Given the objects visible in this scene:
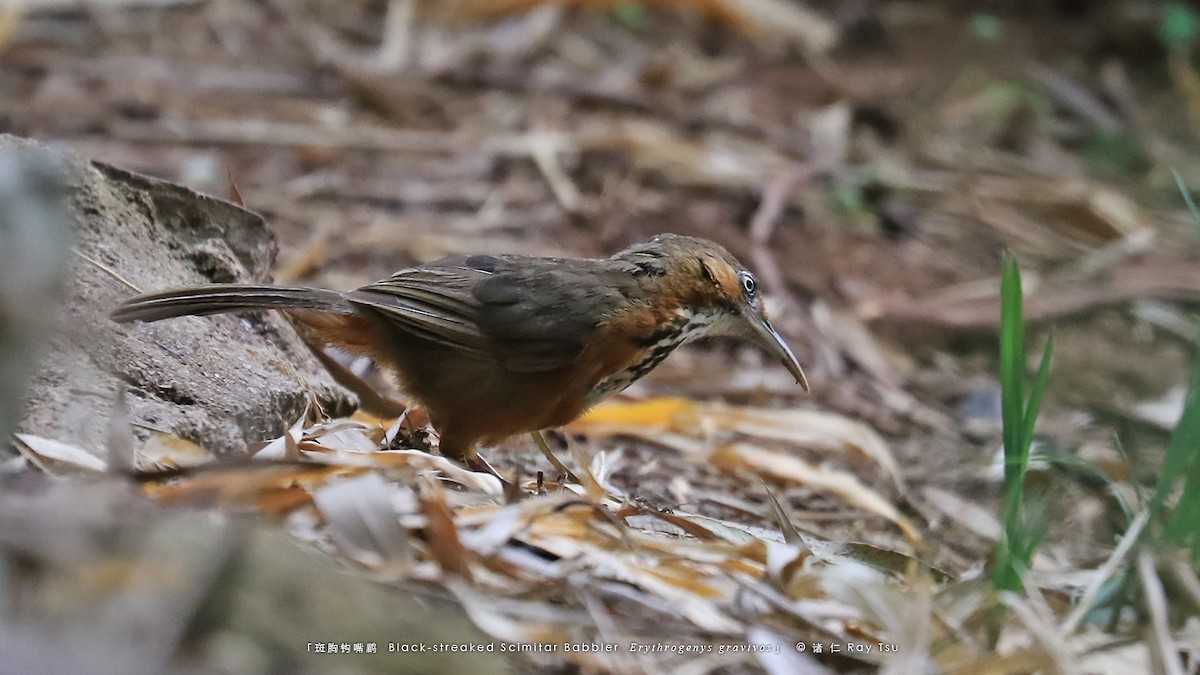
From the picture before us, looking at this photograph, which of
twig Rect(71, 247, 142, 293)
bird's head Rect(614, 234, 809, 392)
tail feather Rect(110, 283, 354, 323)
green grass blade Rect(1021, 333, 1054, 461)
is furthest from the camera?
bird's head Rect(614, 234, 809, 392)

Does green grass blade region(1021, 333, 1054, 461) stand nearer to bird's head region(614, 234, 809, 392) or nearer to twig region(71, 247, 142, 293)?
bird's head region(614, 234, 809, 392)

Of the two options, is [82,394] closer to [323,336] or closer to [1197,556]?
[323,336]

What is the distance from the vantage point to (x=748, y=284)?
394 centimetres

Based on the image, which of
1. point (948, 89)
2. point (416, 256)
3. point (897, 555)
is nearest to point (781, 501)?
point (897, 555)

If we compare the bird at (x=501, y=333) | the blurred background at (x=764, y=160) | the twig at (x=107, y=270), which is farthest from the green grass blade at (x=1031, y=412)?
the twig at (x=107, y=270)

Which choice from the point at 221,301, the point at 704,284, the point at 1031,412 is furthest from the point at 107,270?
the point at 1031,412

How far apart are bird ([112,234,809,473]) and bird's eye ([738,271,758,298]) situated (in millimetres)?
279

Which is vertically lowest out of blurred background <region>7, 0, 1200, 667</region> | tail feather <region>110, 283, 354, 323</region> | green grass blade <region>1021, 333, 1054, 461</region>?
blurred background <region>7, 0, 1200, 667</region>

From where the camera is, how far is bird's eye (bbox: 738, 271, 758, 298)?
3926 millimetres

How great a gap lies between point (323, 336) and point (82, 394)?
0.95 metres

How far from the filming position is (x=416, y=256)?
5727mm

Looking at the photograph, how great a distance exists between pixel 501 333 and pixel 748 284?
2.88 ft

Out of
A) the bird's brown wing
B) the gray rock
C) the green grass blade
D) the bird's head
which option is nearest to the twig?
the gray rock

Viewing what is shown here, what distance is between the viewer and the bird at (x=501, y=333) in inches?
137
